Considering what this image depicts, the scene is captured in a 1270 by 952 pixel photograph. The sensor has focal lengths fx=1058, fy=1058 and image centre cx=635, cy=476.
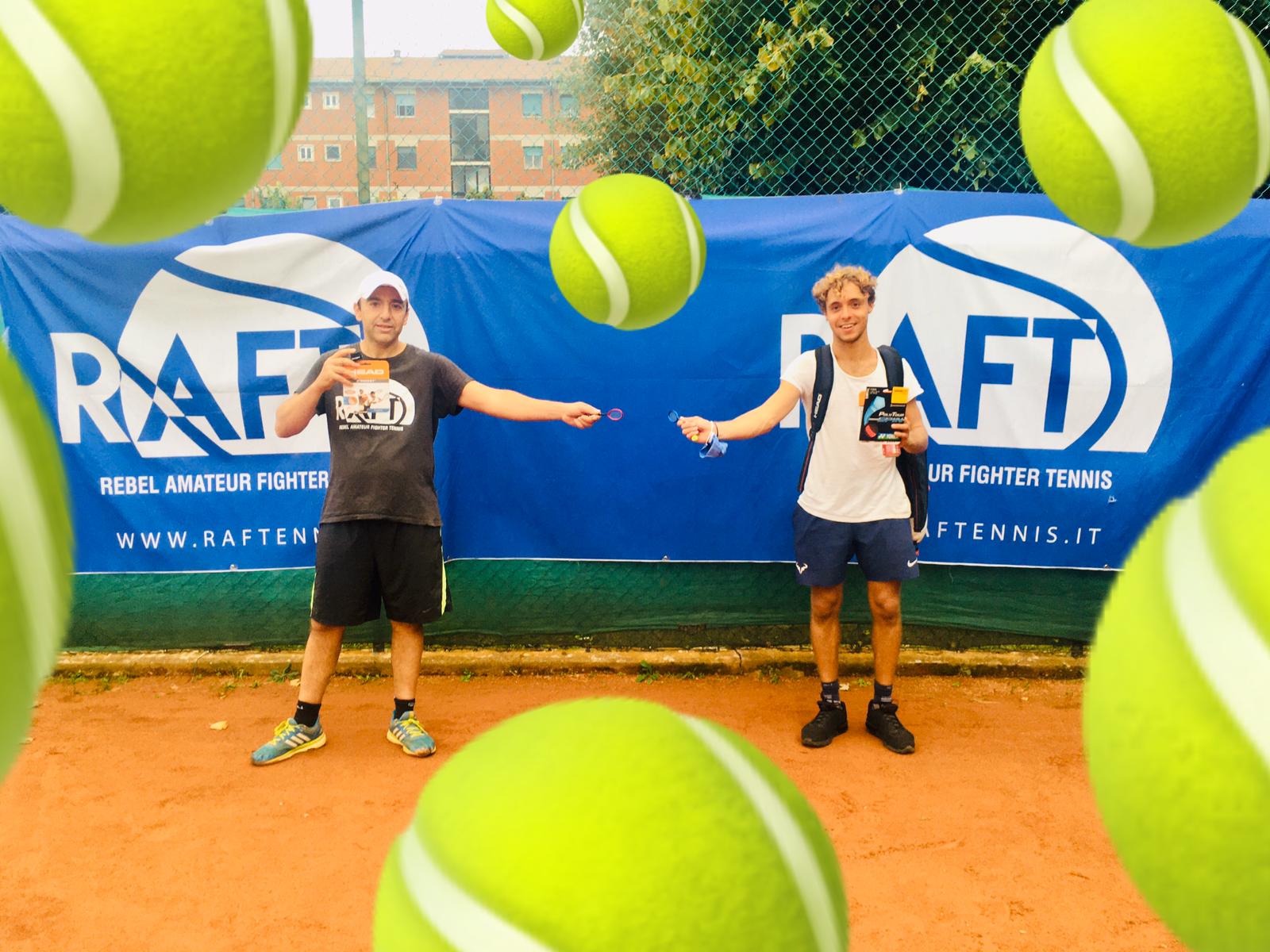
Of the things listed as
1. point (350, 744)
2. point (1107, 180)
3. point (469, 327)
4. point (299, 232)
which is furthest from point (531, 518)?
point (1107, 180)

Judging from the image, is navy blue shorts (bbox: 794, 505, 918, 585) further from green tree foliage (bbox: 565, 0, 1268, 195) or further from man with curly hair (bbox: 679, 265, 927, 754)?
green tree foliage (bbox: 565, 0, 1268, 195)

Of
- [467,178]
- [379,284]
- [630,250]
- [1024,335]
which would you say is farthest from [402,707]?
[467,178]

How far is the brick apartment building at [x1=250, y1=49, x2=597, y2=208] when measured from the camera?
509 centimetres

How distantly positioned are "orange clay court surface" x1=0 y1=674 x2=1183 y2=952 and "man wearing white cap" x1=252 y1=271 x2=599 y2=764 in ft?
1.11

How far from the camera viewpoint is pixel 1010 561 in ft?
16.2

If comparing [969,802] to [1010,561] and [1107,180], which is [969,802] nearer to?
[1010,561]

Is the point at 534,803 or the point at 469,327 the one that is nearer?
the point at 534,803

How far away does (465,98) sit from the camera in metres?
5.30

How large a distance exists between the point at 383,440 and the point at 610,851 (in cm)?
362

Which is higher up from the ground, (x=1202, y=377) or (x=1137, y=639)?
(x=1137, y=639)

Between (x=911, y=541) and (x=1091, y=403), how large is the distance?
128cm

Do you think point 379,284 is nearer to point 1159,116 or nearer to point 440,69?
point 440,69

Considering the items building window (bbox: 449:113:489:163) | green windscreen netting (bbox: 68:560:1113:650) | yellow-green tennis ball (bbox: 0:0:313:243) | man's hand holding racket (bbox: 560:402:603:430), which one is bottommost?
green windscreen netting (bbox: 68:560:1113:650)

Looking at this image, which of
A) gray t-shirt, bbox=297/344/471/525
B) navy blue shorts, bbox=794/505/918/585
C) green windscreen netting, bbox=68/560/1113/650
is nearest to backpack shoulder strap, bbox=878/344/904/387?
navy blue shorts, bbox=794/505/918/585
